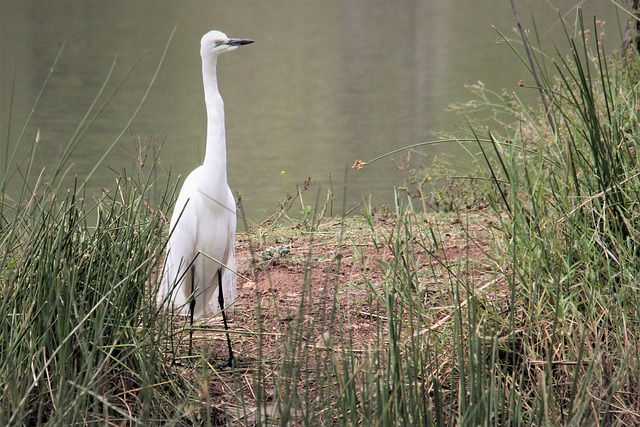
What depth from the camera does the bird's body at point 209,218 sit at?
343 centimetres

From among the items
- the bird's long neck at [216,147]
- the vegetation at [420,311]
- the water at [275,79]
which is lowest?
the vegetation at [420,311]

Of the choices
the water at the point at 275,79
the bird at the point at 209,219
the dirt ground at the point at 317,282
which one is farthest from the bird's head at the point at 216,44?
the water at the point at 275,79

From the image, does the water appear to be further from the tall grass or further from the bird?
the tall grass

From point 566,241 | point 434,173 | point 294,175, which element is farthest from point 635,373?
point 294,175

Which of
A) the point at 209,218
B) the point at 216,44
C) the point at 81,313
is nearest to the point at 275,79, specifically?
the point at 216,44

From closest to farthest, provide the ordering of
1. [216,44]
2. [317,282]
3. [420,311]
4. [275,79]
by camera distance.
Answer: [420,311], [317,282], [216,44], [275,79]

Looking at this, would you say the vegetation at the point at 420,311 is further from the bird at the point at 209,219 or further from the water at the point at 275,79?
the water at the point at 275,79

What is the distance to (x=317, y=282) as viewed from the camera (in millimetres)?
3432

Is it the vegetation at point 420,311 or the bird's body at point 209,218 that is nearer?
the vegetation at point 420,311

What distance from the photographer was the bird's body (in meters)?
3.43

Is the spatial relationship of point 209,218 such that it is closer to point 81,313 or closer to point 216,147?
point 216,147

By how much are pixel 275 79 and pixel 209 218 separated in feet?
34.2

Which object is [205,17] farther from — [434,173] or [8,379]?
[8,379]

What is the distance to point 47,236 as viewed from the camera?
8.00 ft
